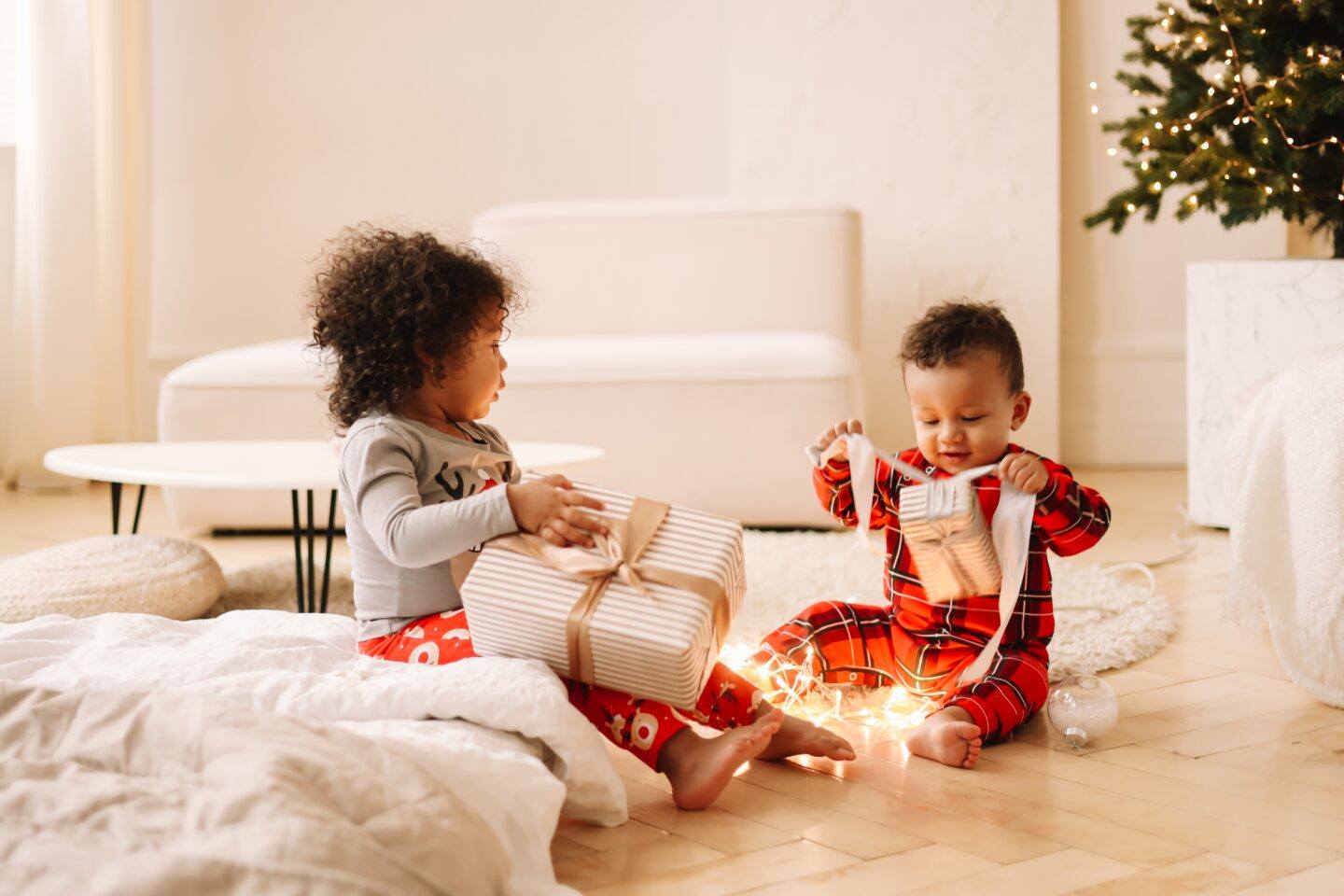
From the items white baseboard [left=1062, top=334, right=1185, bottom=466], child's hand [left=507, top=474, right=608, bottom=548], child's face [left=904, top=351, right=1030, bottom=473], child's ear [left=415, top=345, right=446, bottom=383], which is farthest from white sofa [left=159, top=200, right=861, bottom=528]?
child's hand [left=507, top=474, right=608, bottom=548]

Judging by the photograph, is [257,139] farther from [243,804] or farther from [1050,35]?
[243,804]

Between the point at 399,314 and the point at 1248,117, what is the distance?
6.31ft

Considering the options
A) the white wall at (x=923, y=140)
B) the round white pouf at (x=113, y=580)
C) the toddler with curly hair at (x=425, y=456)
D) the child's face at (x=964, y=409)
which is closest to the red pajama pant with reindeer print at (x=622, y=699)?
the toddler with curly hair at (x=425, y=456)

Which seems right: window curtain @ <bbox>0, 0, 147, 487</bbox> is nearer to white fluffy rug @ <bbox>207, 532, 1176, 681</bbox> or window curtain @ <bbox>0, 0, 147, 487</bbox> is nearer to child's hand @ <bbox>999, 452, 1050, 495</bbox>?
white fluffy rug @ <bbox>207, 532, 1176, 681</bbox>

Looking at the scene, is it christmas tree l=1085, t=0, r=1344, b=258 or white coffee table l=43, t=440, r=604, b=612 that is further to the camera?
christmas tree l=1085, t=0, r=1344, b=258

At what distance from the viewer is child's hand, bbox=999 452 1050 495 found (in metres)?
1.64

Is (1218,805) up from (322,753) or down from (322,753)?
down

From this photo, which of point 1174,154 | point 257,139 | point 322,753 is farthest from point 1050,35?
point 322,753

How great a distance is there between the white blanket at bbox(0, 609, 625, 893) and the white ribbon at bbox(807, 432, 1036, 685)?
471 mm

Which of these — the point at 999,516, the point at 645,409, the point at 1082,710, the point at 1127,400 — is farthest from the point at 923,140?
the point at 1082,710

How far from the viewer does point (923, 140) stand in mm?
4031

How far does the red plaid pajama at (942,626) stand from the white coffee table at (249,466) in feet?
2.02

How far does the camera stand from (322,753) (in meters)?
1.16

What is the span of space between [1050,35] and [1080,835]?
120 inches
